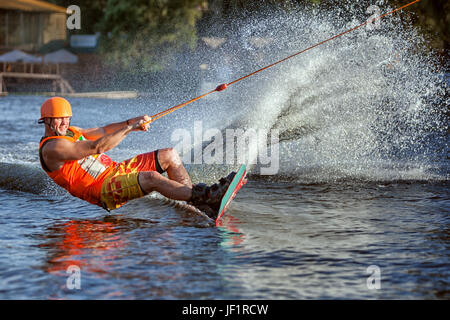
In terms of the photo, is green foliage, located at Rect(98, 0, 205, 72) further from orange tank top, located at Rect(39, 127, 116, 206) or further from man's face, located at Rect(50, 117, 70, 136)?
man's face, located at Rect(50, 117, 70, 136)

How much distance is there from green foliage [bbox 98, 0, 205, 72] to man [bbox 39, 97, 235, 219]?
3671 centimetres

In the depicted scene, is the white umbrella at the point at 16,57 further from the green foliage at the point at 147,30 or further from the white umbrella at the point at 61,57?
the green foliage at the point at 147,30

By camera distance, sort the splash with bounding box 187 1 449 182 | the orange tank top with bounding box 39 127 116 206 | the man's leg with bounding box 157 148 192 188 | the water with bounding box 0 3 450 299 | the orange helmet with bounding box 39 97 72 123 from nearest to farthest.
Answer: the water with bounding box 0 3 450 299, the orange helmet with bounding box 39 97 72 123, the orange tank top with bounding box 39 127 116 206, the man's leg with bounding box 157 148 192 188, the splash with bounding box 187 1 449 182

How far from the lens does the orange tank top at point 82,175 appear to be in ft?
23.0

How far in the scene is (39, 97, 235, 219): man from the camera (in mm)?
6742

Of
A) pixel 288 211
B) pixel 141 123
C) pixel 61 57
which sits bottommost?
pixel 288 211

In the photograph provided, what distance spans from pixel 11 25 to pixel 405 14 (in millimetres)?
39635

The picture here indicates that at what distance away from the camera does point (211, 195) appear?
677 cm

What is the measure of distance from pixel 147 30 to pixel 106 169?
38.6m

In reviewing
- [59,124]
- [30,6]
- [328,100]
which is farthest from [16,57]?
[59,124]

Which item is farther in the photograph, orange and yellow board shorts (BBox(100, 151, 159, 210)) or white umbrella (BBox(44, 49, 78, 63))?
white umbrella (BBox(44, 49, 78, 63))

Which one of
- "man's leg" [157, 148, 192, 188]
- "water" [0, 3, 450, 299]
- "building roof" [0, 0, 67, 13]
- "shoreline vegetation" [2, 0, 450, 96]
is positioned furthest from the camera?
"building roof" [0, 0, 67, 13]

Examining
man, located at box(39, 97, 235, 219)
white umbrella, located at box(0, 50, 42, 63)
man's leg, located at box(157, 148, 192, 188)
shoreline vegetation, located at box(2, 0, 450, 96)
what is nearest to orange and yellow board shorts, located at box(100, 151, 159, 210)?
man, located at box(39, 97, 235, 219)

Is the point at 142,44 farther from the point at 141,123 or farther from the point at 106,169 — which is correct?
the point at 141,123
